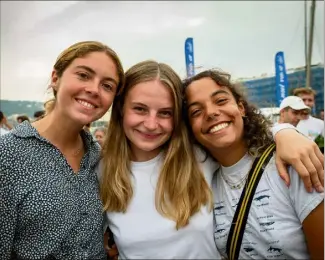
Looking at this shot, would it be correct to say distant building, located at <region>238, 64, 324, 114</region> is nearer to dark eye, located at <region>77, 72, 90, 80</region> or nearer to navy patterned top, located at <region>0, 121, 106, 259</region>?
dark eye, located at <region>77, 72, 90, 80</region>

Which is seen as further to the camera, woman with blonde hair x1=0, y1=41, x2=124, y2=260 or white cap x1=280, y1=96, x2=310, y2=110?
white cap x1=280, y1=96, x2=310, y2=110

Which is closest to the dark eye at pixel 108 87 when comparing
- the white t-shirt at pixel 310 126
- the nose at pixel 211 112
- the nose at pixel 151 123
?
the nose at pixel 151 123

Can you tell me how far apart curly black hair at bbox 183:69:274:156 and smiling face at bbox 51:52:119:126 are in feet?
1.62

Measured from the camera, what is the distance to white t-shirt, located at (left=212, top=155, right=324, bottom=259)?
1.54 m

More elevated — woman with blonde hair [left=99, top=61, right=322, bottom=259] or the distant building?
woman with blonde hair [left=99, top=61, right=322, bottom=259]

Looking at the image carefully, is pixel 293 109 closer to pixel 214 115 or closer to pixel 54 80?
pixel 214 115

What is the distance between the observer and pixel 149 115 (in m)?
1.86

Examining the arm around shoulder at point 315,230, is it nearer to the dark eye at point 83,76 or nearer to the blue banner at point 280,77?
the dark eye at point 83,76

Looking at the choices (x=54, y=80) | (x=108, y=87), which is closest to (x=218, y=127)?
(x=108, y=87)

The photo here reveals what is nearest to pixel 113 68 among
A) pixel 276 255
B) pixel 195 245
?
pixel 195 245

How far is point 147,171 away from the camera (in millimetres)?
1949

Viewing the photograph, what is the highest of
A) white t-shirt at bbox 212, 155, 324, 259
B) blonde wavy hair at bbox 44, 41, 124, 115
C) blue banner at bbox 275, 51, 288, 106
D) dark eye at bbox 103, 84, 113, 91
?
blonde wavy hair at bbox 44, 41, 124, 115

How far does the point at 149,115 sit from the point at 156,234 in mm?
642

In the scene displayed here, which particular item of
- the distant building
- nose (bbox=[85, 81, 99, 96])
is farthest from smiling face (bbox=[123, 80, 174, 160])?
the distant building
